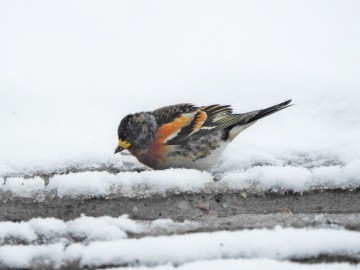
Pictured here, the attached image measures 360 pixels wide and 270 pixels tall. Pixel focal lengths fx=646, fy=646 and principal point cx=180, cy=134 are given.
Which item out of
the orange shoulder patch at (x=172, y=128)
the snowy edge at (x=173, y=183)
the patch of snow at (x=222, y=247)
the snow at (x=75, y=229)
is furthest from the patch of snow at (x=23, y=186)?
the patch of snow at (x=222, y=247)

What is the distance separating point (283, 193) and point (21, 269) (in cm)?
159

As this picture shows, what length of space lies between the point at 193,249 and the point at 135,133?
1.47 m

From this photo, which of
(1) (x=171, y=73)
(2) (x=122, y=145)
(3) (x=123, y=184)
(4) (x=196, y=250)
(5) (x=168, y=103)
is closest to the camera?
(4) (x=196, y=250)

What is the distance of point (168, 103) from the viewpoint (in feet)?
16.9

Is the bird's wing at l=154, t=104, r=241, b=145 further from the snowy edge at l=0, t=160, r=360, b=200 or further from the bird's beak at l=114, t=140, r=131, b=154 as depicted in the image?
the snowy edge at l=0, t=160, r=360, b=200

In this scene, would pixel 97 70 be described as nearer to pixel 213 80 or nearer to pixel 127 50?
pixel 127 50

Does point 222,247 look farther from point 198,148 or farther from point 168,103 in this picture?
point 168,103

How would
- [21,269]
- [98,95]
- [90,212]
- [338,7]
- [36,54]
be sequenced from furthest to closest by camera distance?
[338,7] → [36,54] → [98,95] → [90,212] → [21,269]

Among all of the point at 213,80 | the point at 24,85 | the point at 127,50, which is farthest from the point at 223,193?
the point at 127,50

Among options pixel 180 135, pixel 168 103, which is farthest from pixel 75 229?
pixel 168 103

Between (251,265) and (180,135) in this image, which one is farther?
(180,135)

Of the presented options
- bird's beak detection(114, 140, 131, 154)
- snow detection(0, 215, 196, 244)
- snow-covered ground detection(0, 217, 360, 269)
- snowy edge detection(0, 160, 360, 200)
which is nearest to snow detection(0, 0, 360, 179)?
bird's beak detection(114, 140, 131, 154)

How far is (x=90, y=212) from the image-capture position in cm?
354

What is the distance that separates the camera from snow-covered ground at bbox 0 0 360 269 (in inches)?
107
